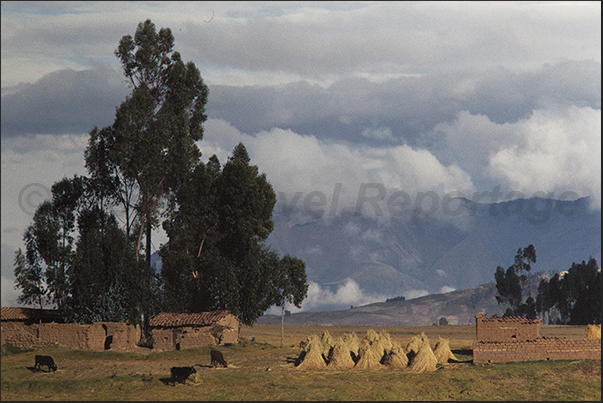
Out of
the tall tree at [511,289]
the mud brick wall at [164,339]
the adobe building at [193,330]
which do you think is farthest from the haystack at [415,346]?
the tall tree at [511,289]

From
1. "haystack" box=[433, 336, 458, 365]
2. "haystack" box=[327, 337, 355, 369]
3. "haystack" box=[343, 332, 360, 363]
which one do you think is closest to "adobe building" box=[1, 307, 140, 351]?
"haystack" box=[343, 332, 360, 363]

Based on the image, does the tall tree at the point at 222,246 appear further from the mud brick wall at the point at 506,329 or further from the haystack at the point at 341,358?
the mud brick wall at the point at 506,329

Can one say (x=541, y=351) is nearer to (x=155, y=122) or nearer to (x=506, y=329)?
(x=506, y=329)

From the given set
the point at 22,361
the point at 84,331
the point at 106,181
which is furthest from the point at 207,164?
the point at 22,361

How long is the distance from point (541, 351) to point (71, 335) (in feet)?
113

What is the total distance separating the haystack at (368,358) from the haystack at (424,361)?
2.14 m

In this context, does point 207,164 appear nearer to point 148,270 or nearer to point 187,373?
point 148,270

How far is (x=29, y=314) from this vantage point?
70.7m

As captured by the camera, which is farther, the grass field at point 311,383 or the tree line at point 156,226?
the tree line at point 156,226

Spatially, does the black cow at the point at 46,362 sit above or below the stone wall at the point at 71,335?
below

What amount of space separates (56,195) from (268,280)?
2068 cm

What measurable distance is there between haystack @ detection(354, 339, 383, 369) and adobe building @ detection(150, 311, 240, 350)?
14.5m

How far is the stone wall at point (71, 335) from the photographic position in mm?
61906

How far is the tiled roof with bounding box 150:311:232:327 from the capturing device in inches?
2511
